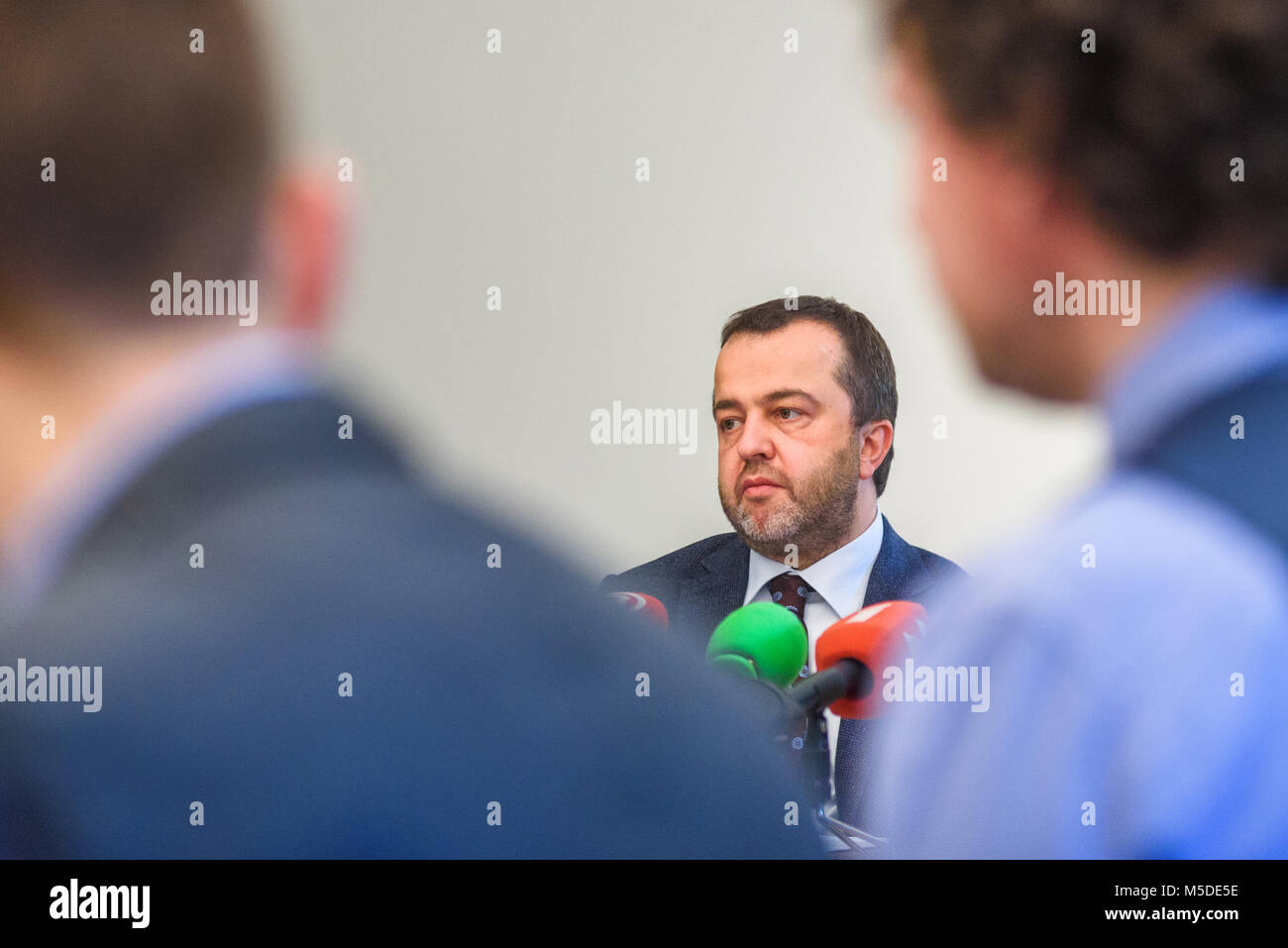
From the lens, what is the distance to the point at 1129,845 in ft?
3.23

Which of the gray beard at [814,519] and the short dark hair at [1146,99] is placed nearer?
the short dark hair at [1146,99]

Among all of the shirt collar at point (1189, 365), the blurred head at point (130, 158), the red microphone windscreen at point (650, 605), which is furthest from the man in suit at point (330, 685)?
the red microphone windscreen at point (650, 605)

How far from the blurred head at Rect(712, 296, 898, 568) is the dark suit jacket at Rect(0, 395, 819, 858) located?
4.88ft

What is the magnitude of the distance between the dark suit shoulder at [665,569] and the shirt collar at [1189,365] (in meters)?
1.08

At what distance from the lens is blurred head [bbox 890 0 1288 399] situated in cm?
112

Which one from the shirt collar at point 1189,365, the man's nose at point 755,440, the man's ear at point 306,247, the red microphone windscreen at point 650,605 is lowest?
the red microphone windscreen at point 650,605

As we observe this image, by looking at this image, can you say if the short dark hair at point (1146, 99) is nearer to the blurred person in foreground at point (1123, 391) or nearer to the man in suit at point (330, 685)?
the blurred person in foreground at point (1123, 391)

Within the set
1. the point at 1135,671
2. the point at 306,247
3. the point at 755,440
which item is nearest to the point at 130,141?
the point at 306,247

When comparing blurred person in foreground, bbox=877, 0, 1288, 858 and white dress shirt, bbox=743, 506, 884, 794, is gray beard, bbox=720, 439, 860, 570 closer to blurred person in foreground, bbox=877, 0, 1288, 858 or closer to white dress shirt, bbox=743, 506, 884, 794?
white dress shirt, bbox=743, 506, 884, 794

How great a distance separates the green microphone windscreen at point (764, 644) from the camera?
6.24 ft

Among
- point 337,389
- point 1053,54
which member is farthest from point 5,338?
point 1053,54

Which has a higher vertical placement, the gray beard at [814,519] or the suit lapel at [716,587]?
the gray beard at [814,519]

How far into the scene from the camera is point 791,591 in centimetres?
211

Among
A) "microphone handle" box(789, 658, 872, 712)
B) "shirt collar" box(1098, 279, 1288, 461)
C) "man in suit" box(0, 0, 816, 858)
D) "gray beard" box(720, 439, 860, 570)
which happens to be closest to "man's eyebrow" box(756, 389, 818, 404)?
"gray beard" box(720, 439, 860, 570)
